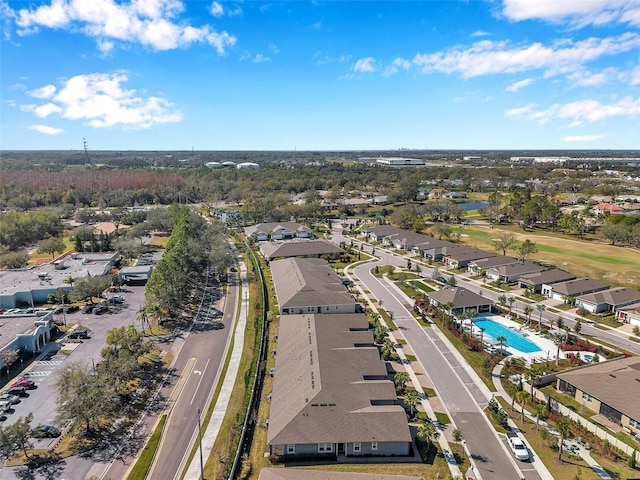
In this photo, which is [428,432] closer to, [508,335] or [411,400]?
[411,400]

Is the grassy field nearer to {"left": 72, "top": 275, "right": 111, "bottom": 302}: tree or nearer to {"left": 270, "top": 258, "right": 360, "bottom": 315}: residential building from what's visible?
{"left": 270, "top": 258, "right": 360, "bottom": 315}: residential building

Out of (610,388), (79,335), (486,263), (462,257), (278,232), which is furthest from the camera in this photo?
(278,232)

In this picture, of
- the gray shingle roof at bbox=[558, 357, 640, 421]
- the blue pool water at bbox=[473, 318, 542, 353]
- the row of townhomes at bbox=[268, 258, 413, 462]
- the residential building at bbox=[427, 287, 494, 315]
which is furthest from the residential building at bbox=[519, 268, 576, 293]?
the row of townhomes at bbox=[268, 258, 413, 462]

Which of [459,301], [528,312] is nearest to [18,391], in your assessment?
[459,301]

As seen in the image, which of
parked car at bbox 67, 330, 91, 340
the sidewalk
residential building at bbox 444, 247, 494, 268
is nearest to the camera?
the sidewalk

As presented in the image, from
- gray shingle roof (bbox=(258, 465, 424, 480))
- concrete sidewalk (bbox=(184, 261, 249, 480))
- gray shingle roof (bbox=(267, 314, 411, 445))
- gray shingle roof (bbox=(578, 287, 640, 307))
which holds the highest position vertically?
gray shingle roof (bbox=(267, 314, 411, 445))
